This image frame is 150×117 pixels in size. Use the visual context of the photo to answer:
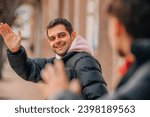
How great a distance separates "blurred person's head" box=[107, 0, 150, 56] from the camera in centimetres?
126

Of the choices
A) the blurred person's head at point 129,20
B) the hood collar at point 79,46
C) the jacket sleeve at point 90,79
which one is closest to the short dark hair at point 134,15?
the blurred person's head at point 129,20

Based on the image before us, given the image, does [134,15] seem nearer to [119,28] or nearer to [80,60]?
[119,28]

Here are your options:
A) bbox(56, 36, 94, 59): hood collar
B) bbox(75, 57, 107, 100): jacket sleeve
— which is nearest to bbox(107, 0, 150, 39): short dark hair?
bbox(75, 57, 107, 100): jacket sleeve

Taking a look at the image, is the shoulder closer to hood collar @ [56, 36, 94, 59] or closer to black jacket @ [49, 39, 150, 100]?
hood collar @ [56, 36, 94, 59]

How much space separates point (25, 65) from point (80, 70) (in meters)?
0.31

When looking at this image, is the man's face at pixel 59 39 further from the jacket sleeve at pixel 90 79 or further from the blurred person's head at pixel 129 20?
the blurred person's head at pixel 129 20

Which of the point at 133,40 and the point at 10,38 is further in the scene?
the point at 10,38

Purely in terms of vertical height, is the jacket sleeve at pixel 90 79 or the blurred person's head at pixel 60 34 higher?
the blurred person's head at pixel 60 34

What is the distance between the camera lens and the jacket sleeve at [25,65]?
2109 millimetres

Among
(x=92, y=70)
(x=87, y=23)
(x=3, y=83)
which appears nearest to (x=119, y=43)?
(x=92, y=70)

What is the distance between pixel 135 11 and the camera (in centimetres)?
126

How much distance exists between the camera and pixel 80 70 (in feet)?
6.48

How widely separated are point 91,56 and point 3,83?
319 inches

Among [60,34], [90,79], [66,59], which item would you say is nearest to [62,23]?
[60,34]
